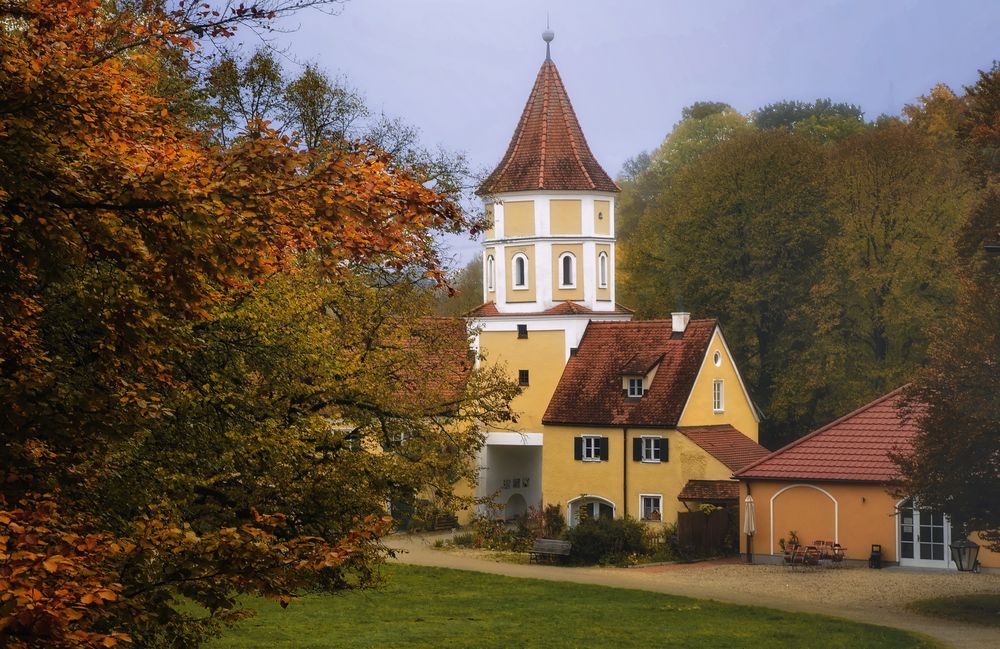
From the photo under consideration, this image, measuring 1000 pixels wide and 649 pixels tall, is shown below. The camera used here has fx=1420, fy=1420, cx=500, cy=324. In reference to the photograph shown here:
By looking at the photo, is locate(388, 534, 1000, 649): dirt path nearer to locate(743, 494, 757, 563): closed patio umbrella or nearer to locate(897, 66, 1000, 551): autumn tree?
locate(743, 494, 757, 563): closed patio umbrella

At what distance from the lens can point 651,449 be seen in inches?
1784

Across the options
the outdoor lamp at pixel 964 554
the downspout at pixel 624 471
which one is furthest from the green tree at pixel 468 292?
the outdoor lamp at pixel 964 554

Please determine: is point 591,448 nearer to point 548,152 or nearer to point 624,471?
point 624,471

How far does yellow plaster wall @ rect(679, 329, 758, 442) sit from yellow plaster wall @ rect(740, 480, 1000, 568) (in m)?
6.11

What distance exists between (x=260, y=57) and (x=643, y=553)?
801 inches

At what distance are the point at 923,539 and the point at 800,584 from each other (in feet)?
16.2

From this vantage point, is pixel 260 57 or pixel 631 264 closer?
pixel 260 57

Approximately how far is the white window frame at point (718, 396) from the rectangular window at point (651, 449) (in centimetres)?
285

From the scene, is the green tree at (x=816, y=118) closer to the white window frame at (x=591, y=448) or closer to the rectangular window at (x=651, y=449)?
the white window frame at (x=591, y=448)

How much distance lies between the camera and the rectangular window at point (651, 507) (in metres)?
44.8

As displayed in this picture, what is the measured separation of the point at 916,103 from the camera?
221 ft

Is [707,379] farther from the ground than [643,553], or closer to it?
farther from the ground

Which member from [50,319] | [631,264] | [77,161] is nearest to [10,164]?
[77,161]

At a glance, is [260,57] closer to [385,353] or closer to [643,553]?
[385,353]
